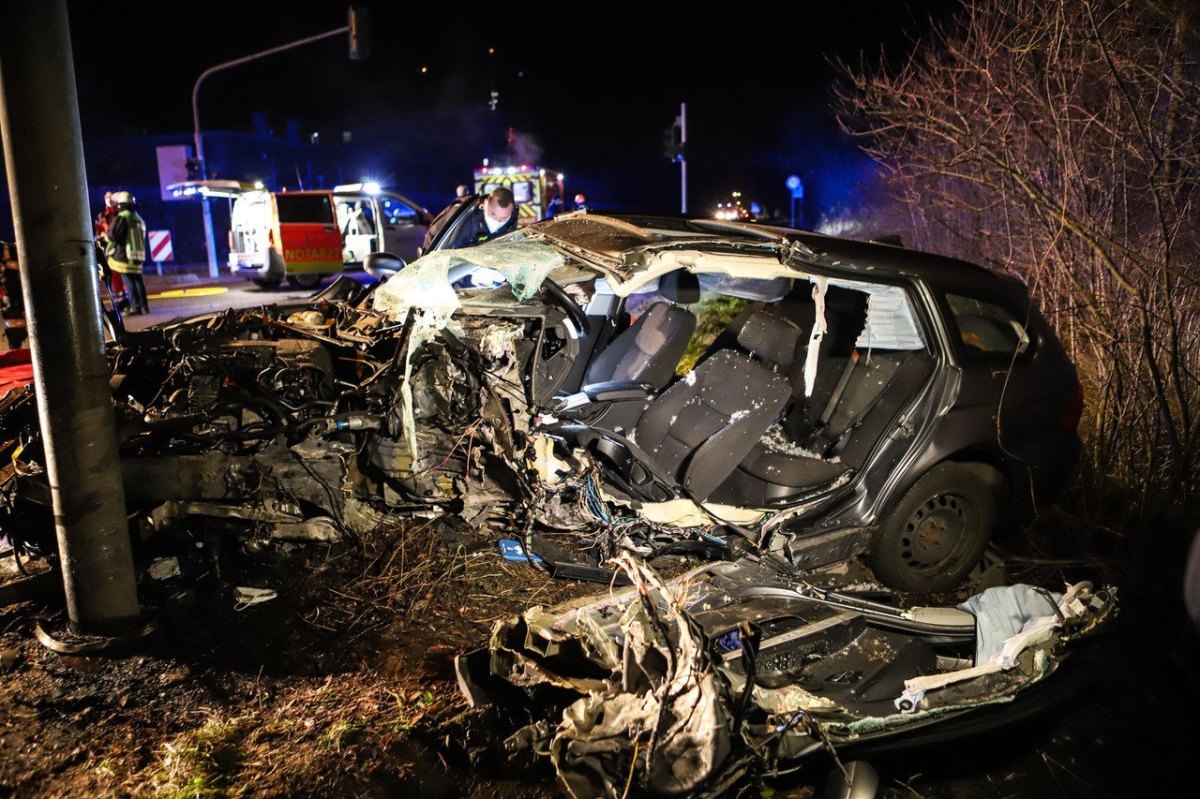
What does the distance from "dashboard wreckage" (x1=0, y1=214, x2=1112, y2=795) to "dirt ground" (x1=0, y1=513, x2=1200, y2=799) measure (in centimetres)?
25

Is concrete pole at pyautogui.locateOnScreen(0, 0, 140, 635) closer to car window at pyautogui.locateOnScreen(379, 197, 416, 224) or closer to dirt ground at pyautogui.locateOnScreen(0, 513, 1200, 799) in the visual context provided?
dirt ground at pyautogui.locateOnScreen(0, 513, 1200, 799)

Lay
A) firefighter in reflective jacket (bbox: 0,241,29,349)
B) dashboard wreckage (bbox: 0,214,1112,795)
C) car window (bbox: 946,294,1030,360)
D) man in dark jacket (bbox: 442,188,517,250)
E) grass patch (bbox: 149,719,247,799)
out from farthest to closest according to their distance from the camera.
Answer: firefighter in reflective jacket (bbox: 0,241,29,349) → man in dark jacket (bbox: 442,188,517,250) → car window (bbox: 946,294,1030,360) → dashboard wreckage (bbox: 0,214,1112,795) → grass patch (bbox: 149,719,247,799)

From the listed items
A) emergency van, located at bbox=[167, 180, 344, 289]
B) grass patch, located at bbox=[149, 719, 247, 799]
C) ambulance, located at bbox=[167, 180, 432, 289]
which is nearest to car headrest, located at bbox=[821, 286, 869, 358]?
grass patch, located at bbox=[149, 719, 247, 799]

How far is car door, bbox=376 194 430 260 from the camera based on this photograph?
649 inches

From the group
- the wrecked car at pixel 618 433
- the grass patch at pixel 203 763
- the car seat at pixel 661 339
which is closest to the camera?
the grass patch at pixel 203 763

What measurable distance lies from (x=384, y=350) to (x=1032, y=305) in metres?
3.65

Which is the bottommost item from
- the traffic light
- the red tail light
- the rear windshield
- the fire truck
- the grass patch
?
the grass patch

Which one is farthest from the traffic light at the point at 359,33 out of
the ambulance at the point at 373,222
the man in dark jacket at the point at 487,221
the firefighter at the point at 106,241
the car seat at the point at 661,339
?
the car seat at the point at 661,339

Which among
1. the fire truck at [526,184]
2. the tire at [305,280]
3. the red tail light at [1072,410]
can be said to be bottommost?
the red tail light at [1072,410]

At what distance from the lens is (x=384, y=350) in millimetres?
4344

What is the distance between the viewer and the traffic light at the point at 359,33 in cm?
1499

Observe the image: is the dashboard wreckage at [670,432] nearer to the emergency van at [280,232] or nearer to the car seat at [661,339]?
the car seat at [661,339]

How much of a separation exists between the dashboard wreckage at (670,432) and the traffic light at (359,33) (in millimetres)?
12340

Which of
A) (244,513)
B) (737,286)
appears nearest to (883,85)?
(737,286)
